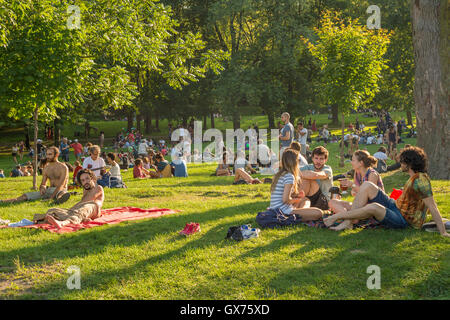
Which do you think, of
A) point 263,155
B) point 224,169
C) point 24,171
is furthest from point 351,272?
point 24,171

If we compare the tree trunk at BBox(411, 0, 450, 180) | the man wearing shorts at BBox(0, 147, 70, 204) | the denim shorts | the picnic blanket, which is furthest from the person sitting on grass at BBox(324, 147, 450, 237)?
the man wearing shorts at BBox(0, 147, 70, 204)

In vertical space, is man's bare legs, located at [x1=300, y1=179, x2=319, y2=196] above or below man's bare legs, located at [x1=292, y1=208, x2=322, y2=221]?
above

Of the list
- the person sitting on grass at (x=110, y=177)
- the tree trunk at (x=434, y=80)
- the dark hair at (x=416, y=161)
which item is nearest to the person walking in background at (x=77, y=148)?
the person sitting on grass at (x=110, y=177)

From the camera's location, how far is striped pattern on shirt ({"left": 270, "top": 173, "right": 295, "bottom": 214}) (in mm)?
7430

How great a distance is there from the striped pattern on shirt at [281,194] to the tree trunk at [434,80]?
263 inches

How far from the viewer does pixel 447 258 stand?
222 inches

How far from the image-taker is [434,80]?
12258mm

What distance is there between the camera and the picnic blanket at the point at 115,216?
26.0 feet

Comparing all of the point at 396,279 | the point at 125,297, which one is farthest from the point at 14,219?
the point at 396,279

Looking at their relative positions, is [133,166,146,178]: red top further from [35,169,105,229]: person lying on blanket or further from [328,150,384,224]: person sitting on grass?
[328,150,384,224]: person sitting on grass

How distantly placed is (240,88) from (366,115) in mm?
35747

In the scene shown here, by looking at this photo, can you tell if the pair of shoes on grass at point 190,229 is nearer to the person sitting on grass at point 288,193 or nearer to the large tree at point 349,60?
the person sitting on grass at point 288,193

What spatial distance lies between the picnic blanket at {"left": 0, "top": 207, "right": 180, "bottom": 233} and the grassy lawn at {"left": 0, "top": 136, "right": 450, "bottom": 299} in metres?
0.26

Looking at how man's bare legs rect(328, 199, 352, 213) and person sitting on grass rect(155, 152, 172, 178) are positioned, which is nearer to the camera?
man's bare legs rect(328, 199, 352, 213)
